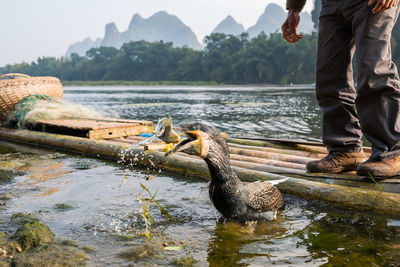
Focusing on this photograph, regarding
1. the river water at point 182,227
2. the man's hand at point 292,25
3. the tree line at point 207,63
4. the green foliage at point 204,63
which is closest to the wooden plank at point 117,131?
the river water at point 182,227

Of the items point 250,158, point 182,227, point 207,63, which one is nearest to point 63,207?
point 182,227

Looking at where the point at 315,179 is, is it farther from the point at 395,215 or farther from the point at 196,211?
the point at 196,211

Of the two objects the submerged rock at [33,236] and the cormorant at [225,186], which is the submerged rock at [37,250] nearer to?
the submerged rock at [33,236]

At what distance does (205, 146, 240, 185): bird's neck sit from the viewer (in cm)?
272

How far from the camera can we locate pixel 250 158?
15.0ft

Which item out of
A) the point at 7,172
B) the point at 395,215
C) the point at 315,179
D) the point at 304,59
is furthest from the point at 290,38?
the point at 304,59

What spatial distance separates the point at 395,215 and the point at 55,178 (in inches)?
143

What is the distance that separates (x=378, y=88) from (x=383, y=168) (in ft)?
2.14

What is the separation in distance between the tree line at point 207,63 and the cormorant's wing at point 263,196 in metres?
41.3

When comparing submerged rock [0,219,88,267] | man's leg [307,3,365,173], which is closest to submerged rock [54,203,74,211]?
submerged rock [0,219,88,267]

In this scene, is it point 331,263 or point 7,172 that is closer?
point 331,263

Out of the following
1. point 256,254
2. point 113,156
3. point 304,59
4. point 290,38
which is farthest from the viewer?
point 304,59

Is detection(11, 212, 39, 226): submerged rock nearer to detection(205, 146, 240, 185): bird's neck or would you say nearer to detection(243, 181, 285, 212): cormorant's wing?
detection(205, 146, 240, 185): bird's neck

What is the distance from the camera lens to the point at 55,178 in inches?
176
